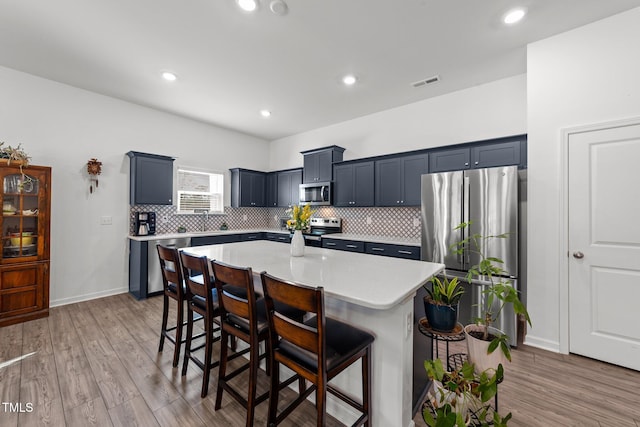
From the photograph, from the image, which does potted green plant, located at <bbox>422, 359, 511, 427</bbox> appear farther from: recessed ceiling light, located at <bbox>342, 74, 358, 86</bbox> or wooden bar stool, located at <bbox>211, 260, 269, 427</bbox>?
recessed ceiling light, located at <bbox>342, 74, 358, 86</bbox>

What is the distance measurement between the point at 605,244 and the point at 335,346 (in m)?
2.77

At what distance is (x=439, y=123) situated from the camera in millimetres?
4051

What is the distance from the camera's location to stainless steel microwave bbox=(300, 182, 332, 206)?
16.4 feet

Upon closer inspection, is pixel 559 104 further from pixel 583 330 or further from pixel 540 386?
pixel 540 386

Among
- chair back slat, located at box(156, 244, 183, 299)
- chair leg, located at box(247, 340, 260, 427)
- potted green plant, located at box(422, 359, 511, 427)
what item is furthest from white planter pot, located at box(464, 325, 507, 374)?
chair back slat, located at box(156, 244, 183, 299)

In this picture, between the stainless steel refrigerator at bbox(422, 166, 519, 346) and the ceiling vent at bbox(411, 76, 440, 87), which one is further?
the ceiling vent at bbox(411, 76, 440, 87)

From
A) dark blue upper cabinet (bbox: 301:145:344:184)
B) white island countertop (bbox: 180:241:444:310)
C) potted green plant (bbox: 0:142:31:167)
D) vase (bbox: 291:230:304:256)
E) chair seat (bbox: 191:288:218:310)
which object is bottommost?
chair seat (bbox: 191:288:218:310)

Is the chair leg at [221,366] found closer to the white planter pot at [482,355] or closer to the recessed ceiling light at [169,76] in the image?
the white planter pot at [482,355]

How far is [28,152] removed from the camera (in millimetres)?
3516

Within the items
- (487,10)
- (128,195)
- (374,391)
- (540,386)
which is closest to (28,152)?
(128,195)

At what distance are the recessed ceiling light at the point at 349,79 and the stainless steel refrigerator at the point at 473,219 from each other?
1.61m

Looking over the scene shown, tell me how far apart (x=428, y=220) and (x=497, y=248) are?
2.54 ft

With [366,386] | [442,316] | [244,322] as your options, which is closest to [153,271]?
[244,322]

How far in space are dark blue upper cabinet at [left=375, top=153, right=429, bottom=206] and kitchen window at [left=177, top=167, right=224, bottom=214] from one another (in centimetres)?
343
